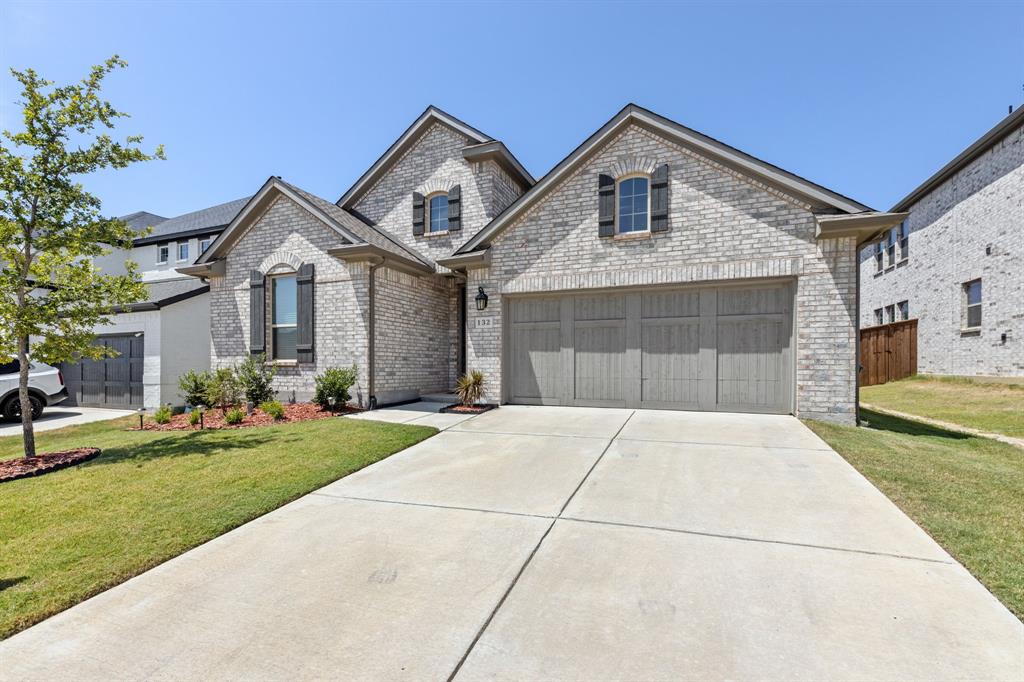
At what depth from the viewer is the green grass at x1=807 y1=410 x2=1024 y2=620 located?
2.96 metres

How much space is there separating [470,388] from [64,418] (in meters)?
10.8

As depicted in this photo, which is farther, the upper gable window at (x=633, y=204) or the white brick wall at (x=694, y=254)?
the upper gable window at (x=633, y=204)

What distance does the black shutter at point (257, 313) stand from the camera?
1104 centimetres

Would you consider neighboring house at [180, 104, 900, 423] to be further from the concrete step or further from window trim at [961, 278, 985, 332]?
window trim at [961, 278, 985, 332]

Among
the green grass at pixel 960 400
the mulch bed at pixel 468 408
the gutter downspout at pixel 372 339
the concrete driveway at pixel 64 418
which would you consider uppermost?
the gutter downspout at pixel 372 339

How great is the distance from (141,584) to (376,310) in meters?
8.04

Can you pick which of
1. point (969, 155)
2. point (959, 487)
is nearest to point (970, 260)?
point (969, 155)

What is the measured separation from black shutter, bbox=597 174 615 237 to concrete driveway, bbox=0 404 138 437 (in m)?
12.7

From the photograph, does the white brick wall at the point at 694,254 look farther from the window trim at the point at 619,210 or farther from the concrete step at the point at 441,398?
the concrete step at the point at 441,398

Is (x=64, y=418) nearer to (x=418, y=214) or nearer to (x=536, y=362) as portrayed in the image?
(x=418, y=214)

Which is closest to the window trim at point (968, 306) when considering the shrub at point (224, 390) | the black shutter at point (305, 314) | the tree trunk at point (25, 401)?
the black shutter at point (305, 314)

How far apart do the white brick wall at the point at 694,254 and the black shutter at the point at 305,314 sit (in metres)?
3.93

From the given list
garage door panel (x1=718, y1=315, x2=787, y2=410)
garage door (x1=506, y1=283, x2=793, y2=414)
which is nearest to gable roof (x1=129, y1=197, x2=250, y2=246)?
garage door (x1=506, y1=283, x2=793, y2=414)

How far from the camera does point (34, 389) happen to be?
11172mm
